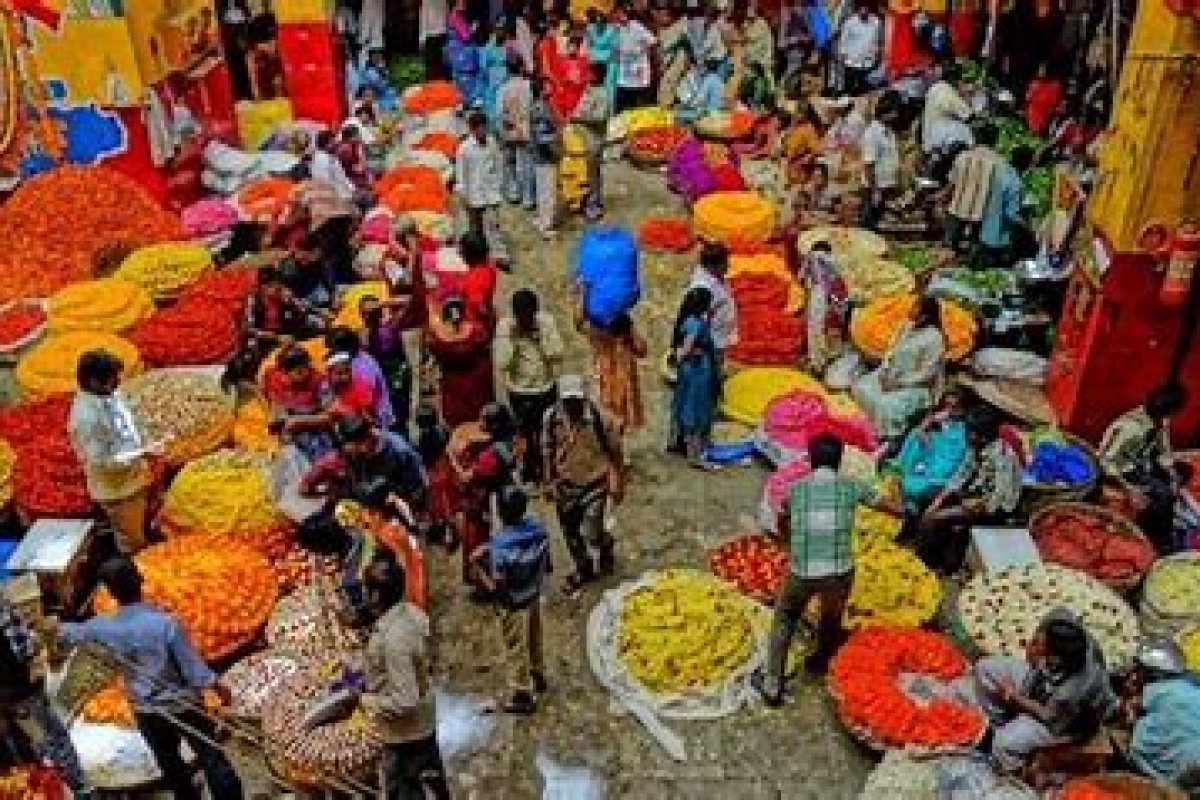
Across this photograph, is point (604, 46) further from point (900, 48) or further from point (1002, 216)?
point (1002, 216)

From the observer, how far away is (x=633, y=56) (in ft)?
50.3

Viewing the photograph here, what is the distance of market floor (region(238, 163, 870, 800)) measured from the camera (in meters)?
6.44

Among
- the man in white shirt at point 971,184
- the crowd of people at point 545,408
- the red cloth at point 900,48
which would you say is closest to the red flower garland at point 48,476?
the crowd of people at point 545,408

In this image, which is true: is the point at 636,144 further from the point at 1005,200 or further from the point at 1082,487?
the point at 1082,487

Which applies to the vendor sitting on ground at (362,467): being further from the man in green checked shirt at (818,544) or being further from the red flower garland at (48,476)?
the man in green checked shirt at (818,544)

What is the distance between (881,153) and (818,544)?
6.67 metres

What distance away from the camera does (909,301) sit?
9898mm

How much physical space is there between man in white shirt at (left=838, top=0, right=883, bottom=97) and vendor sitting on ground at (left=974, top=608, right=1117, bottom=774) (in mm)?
10736

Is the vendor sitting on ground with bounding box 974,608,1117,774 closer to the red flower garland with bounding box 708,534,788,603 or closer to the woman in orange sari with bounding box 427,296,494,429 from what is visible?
the red flower garland with bounding box 708,534,788,603

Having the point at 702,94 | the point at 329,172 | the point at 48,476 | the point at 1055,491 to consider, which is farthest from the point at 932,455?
the point at 702,94

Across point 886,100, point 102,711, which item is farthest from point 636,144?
point 102,711

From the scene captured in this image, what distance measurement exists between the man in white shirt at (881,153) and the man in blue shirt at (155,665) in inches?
337

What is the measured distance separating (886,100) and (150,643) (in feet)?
31.0

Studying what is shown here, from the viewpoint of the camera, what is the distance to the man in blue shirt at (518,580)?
6227 millimetres
